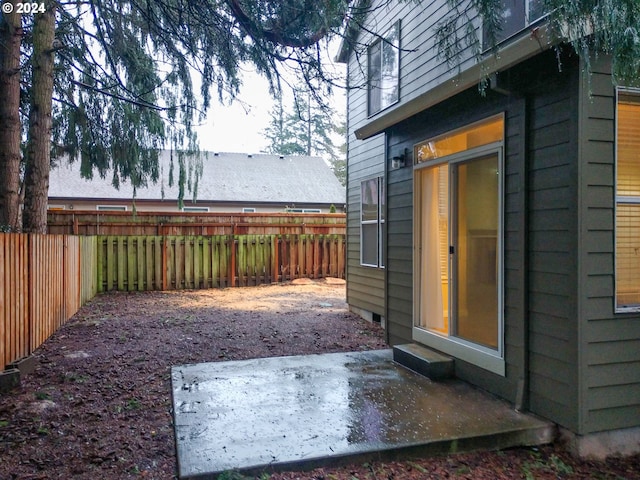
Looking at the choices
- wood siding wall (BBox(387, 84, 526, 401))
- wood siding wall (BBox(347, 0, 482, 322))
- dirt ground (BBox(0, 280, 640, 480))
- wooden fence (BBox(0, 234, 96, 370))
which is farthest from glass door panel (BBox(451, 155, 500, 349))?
wooden fence (BBox(0, 234, 96, 370))

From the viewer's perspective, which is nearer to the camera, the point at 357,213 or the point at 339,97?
the point at 339,97

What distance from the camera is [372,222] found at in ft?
23.0

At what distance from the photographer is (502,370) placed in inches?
132

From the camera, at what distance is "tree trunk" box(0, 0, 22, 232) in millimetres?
5492

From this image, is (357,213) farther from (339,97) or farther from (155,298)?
(155,298)

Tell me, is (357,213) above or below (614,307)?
above

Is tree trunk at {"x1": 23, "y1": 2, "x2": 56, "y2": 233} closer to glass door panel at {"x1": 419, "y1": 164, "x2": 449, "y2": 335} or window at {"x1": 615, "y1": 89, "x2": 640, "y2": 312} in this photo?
glass door panel at {"x1": 419, "y1": 164, "x2": 449, "y2": 335}

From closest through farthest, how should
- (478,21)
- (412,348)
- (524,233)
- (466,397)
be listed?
(524,233) → (466,397) → (412,348) → (478,21)

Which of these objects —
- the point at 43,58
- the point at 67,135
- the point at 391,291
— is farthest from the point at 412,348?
the point at 67,135

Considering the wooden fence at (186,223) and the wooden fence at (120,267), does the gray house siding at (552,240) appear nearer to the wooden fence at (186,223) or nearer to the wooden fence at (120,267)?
the wooden fence at (120,267)

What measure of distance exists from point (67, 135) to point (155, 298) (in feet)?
11.5

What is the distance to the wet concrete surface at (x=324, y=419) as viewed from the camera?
2.52 metres

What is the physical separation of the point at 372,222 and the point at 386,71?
7.40ft

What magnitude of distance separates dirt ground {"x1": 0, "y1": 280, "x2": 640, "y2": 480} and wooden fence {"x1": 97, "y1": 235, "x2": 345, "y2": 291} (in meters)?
2.14
